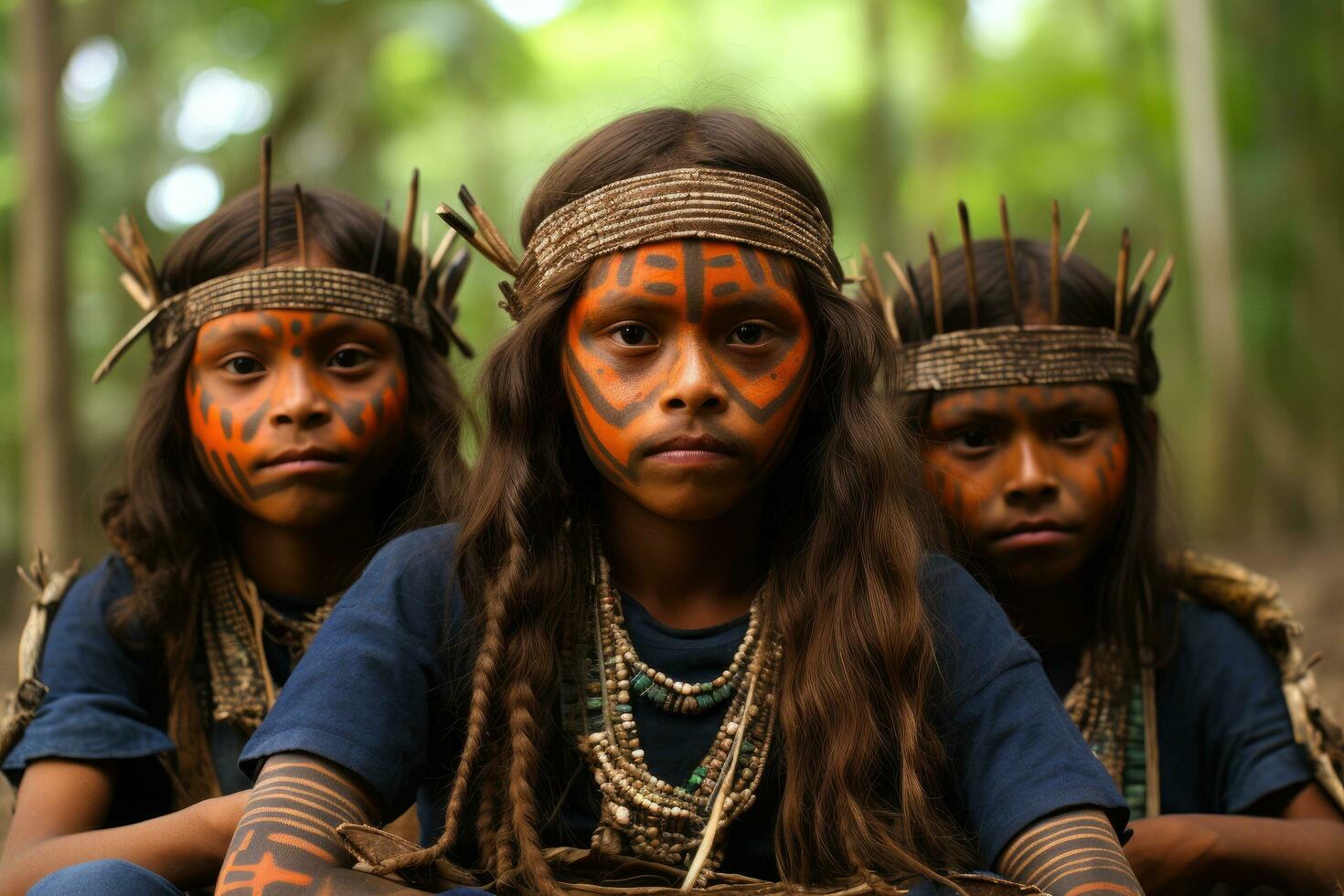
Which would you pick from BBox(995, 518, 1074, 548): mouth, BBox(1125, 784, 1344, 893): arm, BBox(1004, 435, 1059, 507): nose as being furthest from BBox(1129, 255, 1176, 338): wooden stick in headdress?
BBox(1125, 784, 1344, 893): arm

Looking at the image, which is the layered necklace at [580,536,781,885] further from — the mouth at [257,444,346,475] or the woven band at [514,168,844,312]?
the mouth at [257,444,346,475]

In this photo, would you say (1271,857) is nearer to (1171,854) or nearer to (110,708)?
(1171,854)

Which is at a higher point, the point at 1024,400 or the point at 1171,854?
the point at 1024,400

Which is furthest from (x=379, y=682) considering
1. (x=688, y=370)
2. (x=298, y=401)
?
(x=298, y=401)

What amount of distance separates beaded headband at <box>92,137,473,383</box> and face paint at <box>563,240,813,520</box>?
40.6 inches

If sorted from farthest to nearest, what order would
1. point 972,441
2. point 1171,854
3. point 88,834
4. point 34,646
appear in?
1. point 972,441
2. point 34,646
3. point 1171,854
4. point 88,834

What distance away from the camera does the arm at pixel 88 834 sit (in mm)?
2783

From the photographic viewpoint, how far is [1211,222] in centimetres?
954

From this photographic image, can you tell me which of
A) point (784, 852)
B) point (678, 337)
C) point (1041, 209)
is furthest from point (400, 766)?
point (1041, 209)

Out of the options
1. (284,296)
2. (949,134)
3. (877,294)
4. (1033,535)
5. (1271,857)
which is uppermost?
(949,134)

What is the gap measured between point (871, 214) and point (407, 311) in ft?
27.0

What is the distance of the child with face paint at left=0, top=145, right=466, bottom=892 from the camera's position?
128 inches

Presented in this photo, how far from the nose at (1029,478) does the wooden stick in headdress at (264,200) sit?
6.08ft

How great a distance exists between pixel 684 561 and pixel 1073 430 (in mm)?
1223
